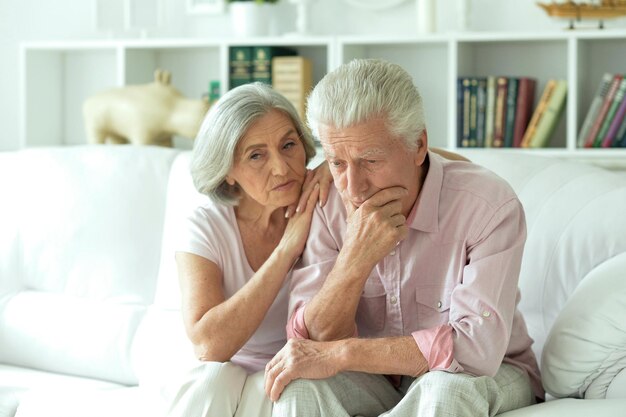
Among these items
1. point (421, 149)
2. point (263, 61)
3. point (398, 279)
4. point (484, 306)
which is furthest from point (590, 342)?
point (263, 61)

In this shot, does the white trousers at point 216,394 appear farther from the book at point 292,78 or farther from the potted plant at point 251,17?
the potted plant at point 251,17

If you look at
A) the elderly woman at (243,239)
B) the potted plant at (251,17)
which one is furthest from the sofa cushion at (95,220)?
the potted plant at (251,17)

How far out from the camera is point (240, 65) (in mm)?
3852

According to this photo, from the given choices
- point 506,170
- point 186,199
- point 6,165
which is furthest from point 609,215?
point 6,165

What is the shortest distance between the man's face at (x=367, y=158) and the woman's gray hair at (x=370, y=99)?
16 mm

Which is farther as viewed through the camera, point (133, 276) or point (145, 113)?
point (145, 113)

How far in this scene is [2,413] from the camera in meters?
2.37

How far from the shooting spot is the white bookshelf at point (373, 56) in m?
3.54

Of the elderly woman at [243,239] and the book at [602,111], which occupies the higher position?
the book at [602,111]

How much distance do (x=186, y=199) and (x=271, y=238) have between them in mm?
401

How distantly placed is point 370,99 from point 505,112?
182cm

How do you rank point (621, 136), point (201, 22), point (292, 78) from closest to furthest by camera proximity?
1. point (621, 136)
2. point (292, 78)
3. point (201, 22)

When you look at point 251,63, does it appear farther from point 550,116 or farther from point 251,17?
point 550,116

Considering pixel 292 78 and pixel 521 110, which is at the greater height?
pixel 292 78
